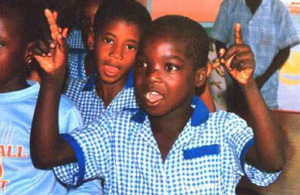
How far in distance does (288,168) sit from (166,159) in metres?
1.95

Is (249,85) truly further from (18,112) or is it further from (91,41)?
(91,41)

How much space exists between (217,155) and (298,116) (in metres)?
2.08

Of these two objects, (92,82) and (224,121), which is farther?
(92,82)

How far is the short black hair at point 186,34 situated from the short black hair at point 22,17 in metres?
0.44

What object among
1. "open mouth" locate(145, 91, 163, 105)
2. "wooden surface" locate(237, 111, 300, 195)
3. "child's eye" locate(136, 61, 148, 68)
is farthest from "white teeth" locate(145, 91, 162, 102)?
"wooden surface" locate(237, 111, 300, 195)

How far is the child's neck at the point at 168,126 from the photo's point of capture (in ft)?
5.81

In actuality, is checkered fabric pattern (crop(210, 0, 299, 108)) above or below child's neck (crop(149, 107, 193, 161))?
above

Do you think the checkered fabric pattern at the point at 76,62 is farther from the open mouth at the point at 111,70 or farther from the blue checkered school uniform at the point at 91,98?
the open mouth at the point at 111,70

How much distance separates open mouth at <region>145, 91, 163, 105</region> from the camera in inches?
66.5

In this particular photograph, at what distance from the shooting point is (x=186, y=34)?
1749 millimetres

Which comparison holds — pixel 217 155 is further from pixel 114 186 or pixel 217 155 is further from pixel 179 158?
pixel 114 186

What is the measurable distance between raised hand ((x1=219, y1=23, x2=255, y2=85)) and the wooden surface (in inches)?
53.1

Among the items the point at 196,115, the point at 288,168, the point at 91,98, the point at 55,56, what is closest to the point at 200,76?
the point at 196,115

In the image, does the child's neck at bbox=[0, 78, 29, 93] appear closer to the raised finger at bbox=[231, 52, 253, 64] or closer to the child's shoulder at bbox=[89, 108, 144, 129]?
the child's shoulder at bbox=[89, 108, 144, 129]
